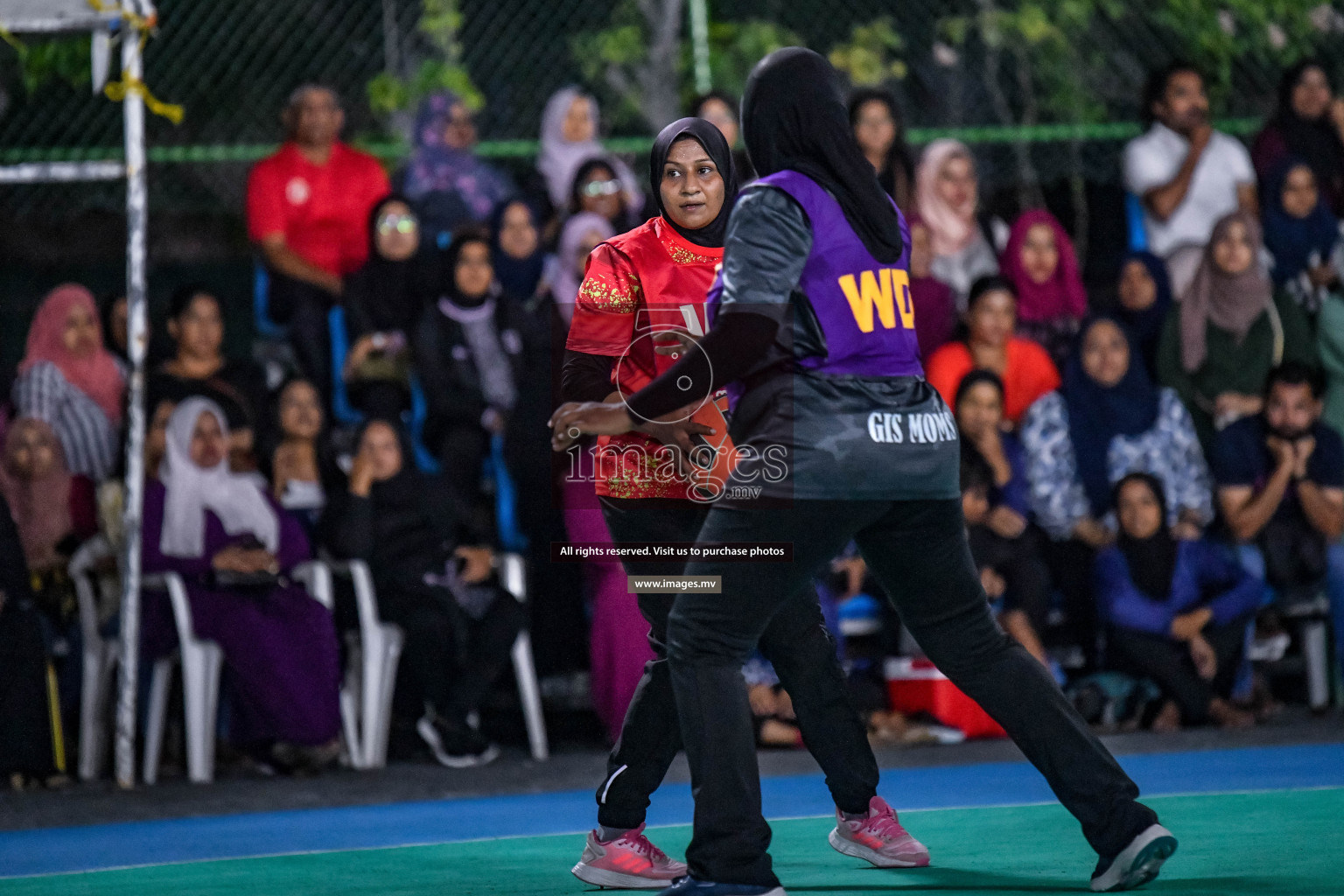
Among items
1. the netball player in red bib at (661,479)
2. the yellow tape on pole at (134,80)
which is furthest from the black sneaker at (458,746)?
the netball player in red bib at (661,479)

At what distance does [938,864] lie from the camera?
4.17 m

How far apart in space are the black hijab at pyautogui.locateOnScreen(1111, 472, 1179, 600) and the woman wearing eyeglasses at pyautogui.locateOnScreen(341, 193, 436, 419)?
318 cm

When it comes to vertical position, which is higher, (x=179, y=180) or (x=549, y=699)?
(x=179, y=180)

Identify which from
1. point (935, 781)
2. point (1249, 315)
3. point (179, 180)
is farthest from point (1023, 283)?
point (179, 180)

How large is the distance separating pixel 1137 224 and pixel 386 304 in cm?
365

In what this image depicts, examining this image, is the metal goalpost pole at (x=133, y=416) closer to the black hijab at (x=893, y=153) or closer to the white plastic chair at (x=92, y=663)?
the white plastic chair at (x=92, y=663)

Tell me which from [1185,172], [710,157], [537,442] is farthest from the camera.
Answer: [1185,172]

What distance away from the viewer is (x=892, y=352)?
3.54 meters

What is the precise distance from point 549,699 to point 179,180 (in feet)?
11.8

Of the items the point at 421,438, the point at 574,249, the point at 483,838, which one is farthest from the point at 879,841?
the point at 574,249

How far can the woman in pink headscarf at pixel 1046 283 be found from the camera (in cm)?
783

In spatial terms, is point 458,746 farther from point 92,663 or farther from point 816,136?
point 816,136

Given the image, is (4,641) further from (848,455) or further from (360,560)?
(848,455)

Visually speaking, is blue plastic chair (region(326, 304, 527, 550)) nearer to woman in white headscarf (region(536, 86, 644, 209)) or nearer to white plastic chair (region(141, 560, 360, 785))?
white plastic chair (region(141, 560, 360, 785))
